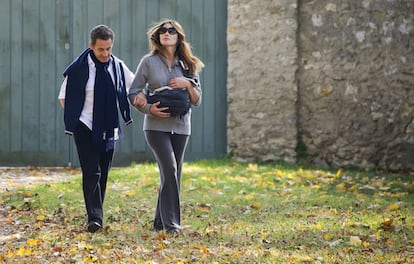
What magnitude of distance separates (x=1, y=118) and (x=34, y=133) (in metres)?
0.43

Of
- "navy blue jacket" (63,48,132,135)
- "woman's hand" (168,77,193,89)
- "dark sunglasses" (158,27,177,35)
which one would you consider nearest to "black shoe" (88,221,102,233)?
"navy blue jacket" (63,48,132,135)

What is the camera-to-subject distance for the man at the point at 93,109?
21.2 feet

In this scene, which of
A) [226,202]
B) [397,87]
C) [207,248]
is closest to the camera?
[207,248]

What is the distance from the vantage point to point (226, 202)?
27.0ft

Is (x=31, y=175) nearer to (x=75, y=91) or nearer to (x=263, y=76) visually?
(x=263, y=76)

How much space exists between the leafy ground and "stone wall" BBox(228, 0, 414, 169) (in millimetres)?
469

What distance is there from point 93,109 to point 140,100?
341mm

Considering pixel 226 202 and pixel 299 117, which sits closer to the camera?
pixel 226 202

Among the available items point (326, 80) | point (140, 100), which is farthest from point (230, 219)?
point (326, 80)

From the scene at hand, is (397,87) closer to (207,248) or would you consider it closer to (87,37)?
(87,37)

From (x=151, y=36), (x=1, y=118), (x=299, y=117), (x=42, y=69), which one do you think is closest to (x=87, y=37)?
(x=42, y=69)

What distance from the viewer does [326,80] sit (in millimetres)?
10758

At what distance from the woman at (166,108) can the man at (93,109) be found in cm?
21

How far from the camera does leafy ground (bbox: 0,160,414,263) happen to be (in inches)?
224
